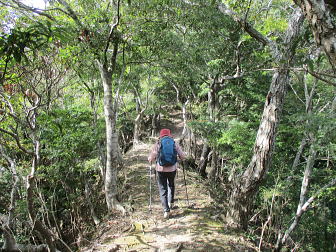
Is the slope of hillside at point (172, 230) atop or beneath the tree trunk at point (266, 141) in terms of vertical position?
beneath

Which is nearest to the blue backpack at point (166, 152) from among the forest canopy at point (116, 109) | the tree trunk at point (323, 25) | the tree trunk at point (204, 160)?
the forest canopy at point (116, 109)

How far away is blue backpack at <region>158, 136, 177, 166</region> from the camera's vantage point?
5.63m

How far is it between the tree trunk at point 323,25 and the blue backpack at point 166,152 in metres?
4.50

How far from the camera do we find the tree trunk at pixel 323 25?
1.34 m

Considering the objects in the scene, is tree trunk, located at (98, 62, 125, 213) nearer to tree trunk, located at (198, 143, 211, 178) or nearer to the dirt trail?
the dirt trail

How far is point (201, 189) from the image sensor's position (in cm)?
910

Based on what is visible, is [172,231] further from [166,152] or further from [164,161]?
[166,152]

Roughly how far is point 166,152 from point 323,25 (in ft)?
15.0

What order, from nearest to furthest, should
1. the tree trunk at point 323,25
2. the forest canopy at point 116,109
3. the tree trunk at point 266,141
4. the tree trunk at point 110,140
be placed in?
the tree trunk at point 323,25 → the forest canopy at point 116,109 → the tree trunk at point 266,141 → the tree trunk at point 110,140

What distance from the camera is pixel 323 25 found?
1.36m

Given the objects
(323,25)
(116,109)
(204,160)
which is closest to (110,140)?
(116,109)

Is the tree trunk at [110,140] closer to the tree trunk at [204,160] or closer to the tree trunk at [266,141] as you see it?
the tree trunk at [266,141]

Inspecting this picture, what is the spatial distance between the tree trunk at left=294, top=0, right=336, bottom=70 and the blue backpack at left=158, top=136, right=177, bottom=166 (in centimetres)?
450

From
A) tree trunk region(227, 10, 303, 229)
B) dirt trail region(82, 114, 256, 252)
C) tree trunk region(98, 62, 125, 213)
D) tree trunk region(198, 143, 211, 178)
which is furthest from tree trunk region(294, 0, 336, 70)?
tree trunk region(198, 143, 211, 178)
